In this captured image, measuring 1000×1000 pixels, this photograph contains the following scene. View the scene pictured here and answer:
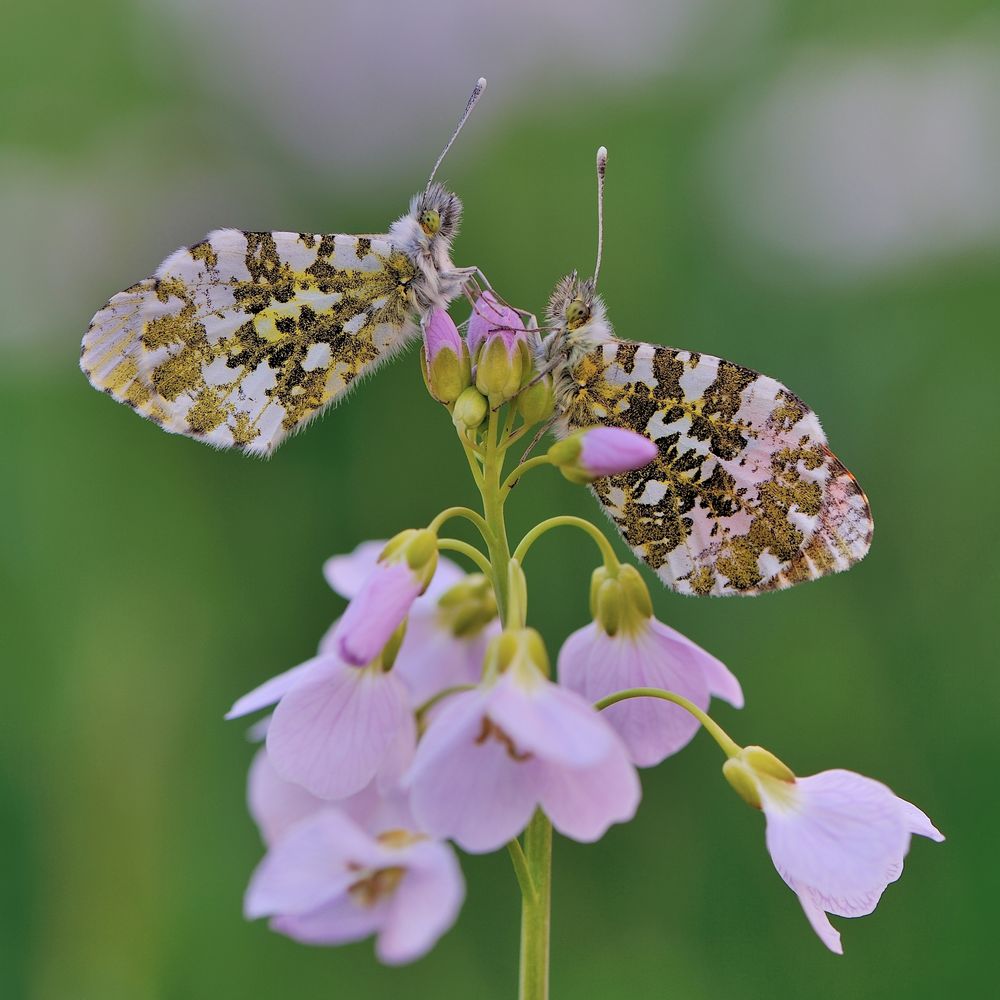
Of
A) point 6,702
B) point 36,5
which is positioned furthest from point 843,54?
point 6,702

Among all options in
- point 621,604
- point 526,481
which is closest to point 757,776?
point 621,604

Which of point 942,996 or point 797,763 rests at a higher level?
point 797,763

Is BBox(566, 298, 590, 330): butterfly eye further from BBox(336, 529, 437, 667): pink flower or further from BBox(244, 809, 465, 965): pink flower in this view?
BBox(244, 809, 465, 965): pink flower

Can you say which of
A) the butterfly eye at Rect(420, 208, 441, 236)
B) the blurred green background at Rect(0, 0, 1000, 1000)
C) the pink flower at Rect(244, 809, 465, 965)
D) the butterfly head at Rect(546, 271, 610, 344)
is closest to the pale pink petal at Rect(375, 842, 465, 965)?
the pink flower at Rect(244, 809, 465, 965)

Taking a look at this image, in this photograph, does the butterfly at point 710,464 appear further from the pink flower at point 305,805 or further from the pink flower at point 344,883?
the pink flower at point 344,883

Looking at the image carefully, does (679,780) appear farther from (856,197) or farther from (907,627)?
(856,197)

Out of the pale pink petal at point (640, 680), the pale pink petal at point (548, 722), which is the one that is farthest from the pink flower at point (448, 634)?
the pale pink petal at point (548, 722)
